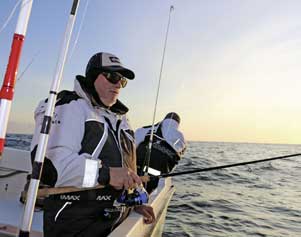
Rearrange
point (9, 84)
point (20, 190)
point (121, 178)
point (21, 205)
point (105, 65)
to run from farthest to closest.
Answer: point (20, 190) → point (21, 205) → point (105, 65) → point (121, 178) → point (9, 84)

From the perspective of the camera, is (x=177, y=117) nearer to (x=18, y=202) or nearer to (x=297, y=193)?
(x=18, y=202)

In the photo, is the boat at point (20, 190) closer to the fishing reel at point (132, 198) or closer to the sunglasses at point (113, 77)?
the fishing reel at point (132, 198)

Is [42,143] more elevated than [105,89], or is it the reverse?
[105,89]

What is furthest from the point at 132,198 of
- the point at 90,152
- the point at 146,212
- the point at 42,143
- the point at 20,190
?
the point at 20,190

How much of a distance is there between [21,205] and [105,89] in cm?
257

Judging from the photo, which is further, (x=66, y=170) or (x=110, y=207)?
(x=110, y=207)

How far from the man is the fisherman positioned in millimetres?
1647

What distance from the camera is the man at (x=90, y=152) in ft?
6.74

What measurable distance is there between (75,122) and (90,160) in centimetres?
29

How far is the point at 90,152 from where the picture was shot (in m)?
2.23

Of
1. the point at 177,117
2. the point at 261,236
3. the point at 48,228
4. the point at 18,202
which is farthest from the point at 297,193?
the point at 48,228

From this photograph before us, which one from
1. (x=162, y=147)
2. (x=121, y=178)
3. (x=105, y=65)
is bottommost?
(x=121, y=178)

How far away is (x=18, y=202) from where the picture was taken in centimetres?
443

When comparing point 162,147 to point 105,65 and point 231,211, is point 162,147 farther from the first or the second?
point 231,211
